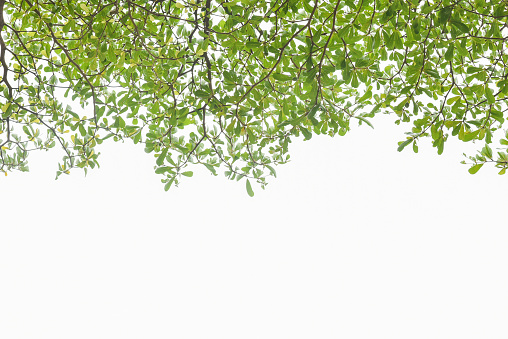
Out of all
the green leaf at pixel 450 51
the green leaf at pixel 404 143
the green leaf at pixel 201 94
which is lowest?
the green leaf at pixel 404 143

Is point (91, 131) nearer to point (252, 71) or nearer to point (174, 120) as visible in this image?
point (174, 120)

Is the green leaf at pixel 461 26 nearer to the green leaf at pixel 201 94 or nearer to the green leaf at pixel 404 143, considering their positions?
the green leaf at pixel 404 143

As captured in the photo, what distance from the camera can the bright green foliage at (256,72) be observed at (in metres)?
1.71

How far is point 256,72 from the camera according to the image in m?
2.53

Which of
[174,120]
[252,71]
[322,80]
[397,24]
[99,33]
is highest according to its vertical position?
[252,71]

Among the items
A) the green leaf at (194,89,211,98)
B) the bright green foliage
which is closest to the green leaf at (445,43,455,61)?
the bright green foliage

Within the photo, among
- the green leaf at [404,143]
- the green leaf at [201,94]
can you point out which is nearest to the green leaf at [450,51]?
the green leaf at [404,143]

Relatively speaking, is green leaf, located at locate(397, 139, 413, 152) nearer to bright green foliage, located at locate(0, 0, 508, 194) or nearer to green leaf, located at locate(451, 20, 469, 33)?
bright green foliage, located at locate(0, 0, 508, 194)

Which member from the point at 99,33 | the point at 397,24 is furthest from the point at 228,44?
the point at 397,24

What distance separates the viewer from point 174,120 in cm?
193

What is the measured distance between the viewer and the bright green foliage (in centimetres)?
171

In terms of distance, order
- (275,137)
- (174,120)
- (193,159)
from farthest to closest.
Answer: (275,137), (193,159), (174,120)

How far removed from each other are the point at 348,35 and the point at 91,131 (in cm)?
165

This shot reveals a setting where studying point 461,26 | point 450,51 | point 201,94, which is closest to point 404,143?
point 450,51
